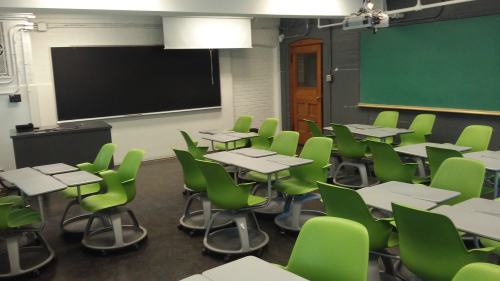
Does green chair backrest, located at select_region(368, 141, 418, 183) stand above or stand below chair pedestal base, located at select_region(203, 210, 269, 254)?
above

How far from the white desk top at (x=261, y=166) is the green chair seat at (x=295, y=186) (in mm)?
332

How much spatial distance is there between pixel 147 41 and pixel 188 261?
5.30 metres

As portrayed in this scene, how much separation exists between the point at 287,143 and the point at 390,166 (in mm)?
1194

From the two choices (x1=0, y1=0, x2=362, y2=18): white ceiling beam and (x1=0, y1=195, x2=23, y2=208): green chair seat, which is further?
(x1=0, y1=0, x2=362, y2=18): white ceiling beam

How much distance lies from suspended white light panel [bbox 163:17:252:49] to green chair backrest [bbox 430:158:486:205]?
5.79 meters

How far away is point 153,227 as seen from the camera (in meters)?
4.77

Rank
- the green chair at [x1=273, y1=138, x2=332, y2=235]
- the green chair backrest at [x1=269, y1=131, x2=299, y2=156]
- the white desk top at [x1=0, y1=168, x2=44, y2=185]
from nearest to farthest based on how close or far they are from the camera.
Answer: the white desk top at [x1=0, y1=168, x2=44, y2=185] → the green chair at [x1=273, y1=138, x2=332, y2=235] → the green chair backrest at [x1=269, y1=131, x2=299, y2=156]

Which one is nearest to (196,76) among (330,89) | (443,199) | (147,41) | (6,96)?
(147,41)

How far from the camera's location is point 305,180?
14.9ft

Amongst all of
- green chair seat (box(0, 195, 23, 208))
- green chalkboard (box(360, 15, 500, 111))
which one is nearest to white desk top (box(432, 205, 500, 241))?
green chair seat (box(0, 195, 23, 208))

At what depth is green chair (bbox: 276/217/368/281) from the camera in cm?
202

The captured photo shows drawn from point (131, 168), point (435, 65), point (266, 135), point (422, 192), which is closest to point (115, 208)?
point (131, 168)

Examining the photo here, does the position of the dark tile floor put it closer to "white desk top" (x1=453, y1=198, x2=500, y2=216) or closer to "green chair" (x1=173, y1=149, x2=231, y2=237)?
"green chair" (x1=173, y1=149, x2=231, y2=237)

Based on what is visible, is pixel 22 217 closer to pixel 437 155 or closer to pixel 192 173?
pixel 192 173
